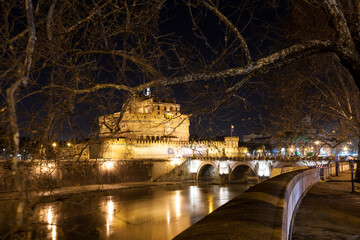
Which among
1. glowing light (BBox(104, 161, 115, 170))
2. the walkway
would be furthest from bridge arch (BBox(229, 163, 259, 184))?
the walkway

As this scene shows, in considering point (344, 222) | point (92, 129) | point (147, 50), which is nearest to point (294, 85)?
point (344, 222)

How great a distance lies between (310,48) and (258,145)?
255 ft

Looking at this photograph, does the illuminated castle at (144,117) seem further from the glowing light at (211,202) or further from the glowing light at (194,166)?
the glowing light at (194,166)

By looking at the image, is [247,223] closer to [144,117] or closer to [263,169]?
[144,117]

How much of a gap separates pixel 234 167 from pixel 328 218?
4196 centimetres

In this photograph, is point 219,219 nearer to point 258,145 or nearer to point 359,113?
point 359,113

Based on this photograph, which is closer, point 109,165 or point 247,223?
point 247,223

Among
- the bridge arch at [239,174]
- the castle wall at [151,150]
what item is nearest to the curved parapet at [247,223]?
the bridge arch at [239,174]

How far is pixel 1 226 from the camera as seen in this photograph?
57.3ft

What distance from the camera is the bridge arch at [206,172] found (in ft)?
169

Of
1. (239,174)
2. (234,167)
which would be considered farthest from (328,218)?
(239,174)

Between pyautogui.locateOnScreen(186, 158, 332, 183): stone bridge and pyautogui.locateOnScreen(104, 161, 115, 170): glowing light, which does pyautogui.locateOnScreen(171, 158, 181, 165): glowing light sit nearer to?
pyautogui.locateOnScreen(186, 158, 332, 183): stone bridge

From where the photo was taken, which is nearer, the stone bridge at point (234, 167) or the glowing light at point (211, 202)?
the glowing light at point (211, 202)

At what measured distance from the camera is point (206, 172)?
56188 mm
